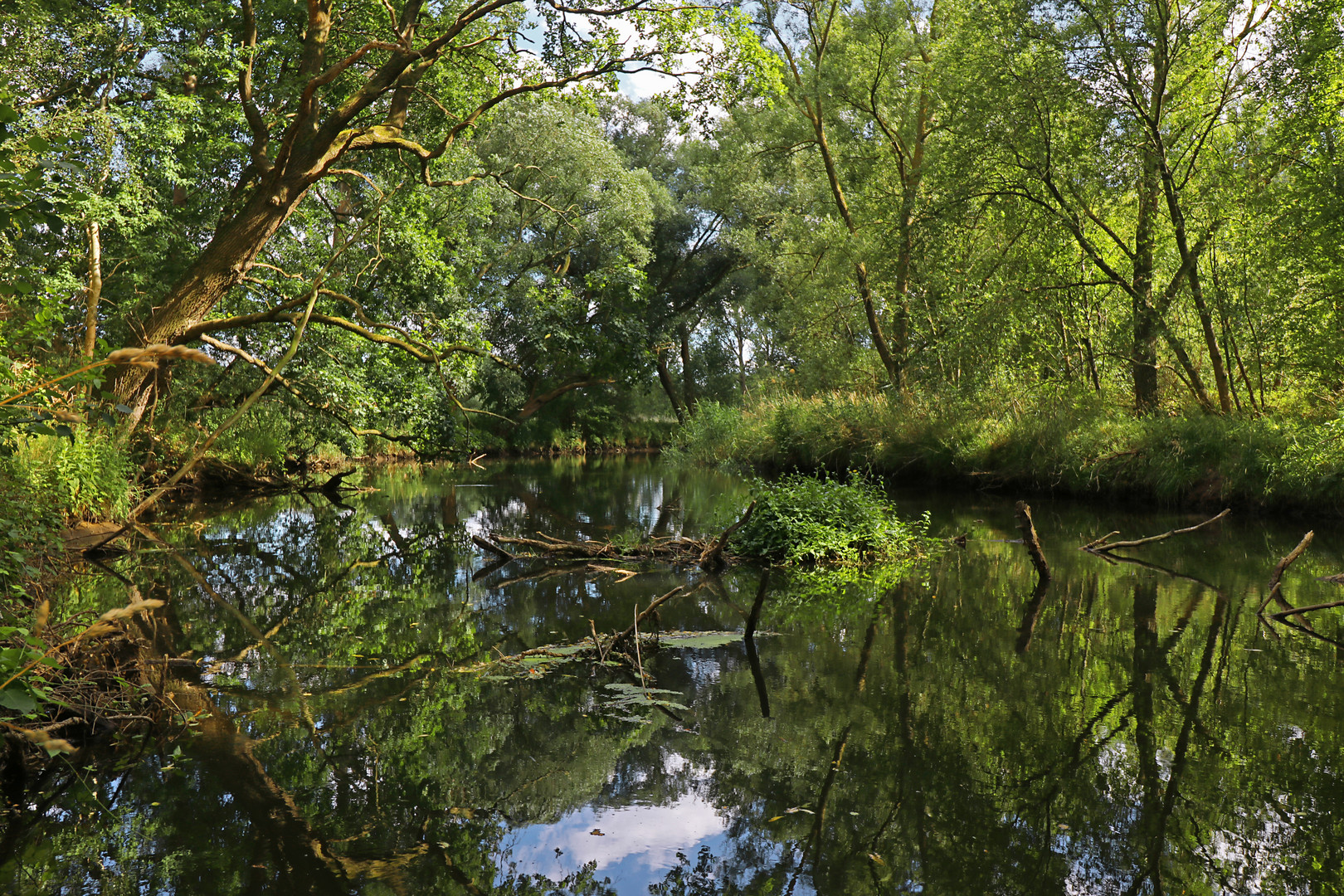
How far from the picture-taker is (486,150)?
29578 mm

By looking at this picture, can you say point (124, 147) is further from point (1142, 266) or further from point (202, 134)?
point (1142, 266)

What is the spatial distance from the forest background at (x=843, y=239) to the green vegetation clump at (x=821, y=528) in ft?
15.2

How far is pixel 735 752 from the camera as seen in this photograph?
4109 mm

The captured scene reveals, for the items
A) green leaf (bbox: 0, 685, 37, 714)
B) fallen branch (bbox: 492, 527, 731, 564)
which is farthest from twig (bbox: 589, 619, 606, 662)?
green leaf (bbox: 0, 685, 37, 714)

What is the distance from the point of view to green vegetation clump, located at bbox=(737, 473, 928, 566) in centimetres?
891

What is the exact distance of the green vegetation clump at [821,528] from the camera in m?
8.91

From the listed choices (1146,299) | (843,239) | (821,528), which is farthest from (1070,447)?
(843,239)

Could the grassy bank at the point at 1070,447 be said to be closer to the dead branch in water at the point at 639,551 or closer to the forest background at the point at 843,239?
the forest background at the point at 843,239

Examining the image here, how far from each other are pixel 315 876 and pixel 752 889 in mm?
1549

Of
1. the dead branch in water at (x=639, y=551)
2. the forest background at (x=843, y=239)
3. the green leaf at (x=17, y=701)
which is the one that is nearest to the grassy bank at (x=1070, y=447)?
the forest background at (x=843, y=239)

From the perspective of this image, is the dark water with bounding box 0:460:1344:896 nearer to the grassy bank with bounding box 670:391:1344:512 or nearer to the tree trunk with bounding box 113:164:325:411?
the tree trunk with bounding box 113:164:325:411

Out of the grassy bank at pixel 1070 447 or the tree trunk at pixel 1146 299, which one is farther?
the tree trunk at pixel 1146 299

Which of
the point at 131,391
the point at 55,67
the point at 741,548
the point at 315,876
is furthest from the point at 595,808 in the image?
the point at 55,67

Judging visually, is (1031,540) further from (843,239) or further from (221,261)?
(843,239)
